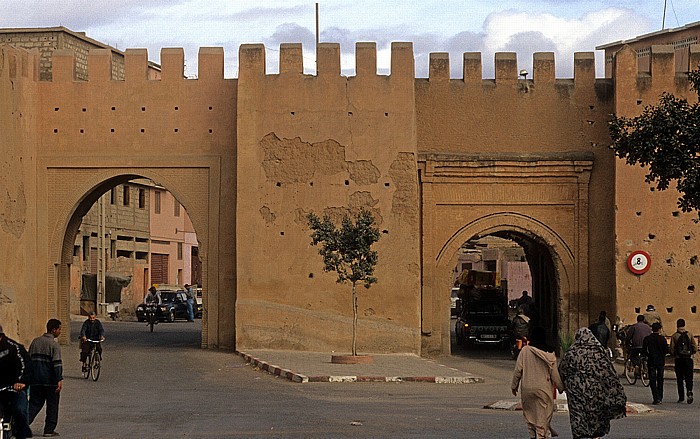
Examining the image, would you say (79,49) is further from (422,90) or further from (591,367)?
(591,367)

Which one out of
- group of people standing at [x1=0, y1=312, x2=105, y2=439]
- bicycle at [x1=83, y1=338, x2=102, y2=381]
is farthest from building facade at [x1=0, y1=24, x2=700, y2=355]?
group of people standing at [x1=0, y1=312, x2=105, y2=439]

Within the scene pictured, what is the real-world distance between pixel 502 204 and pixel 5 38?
2182 cm

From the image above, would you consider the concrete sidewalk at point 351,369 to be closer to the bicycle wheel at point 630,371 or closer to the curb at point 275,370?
the curb at point 275,370

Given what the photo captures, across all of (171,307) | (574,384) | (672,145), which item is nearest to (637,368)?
(672,145)

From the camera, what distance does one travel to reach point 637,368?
21062mm

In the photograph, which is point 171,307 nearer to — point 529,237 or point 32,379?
point 529,237

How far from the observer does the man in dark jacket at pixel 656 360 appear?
17.4 metres

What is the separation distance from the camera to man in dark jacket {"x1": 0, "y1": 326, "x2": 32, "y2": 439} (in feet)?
34.9

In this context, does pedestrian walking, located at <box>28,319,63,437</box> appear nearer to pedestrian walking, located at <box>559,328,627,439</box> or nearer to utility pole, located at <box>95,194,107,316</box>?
pedestrian walking, located at <box>559,328,627,439</box>

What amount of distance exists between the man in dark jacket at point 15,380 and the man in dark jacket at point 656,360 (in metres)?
9.60

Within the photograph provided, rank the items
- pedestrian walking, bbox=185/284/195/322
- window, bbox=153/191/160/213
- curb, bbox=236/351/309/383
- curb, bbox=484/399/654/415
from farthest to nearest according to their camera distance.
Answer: window, bbox=153/191/160/213
pedestrian walking, bbox=185/284/195/322
curb, bbox=236/351/309/383
curb, bbox=484/399/654/415

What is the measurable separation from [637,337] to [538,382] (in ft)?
36.2

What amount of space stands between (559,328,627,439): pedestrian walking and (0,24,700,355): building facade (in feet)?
51.2

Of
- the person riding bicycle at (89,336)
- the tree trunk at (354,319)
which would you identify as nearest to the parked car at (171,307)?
the tree trunk at (354,319)
